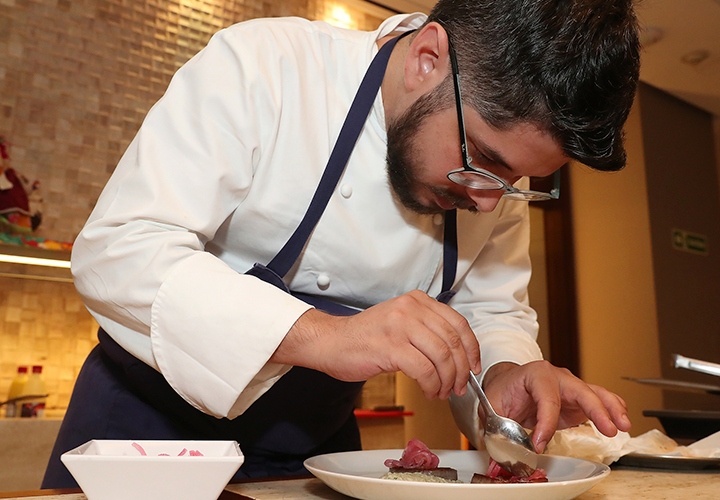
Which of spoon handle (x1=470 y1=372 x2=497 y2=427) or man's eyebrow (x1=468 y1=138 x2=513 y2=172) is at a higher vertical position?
man's eyebrow (x1=468 y1=138 x2=513 y2=172)

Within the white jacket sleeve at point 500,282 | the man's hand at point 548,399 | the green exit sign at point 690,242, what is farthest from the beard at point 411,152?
the green exit sign at point 690,242

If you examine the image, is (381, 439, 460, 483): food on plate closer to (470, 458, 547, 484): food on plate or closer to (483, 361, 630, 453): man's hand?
(470, 458, 547, 484): food on plate

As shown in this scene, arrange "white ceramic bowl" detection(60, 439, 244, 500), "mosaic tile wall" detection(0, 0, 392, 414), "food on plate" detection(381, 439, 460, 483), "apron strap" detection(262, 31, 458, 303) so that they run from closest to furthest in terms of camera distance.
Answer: "white ceramic bowl" detection(60, 439, 244, 500), "food on plate" detection(381, 439, 460, 483), "apron strap" detection(262, 31, 458, 303), "mosaic tile wall" detection(0, 0, 392, 414)

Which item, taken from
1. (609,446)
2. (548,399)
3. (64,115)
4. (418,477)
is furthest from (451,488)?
(64,115)

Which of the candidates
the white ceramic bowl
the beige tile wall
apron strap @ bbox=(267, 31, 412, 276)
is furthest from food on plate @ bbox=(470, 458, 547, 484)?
the beige tile wall

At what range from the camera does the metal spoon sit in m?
0.88

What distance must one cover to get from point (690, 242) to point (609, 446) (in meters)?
4.06

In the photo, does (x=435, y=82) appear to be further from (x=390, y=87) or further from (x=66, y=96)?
(x=66, y=96)

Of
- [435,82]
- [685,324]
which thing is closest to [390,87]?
[435,82]

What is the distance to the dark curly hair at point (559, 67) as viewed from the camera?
90 cm

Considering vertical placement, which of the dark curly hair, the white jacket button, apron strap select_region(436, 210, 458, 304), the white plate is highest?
the dark curly hair

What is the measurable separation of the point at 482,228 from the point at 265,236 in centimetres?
50

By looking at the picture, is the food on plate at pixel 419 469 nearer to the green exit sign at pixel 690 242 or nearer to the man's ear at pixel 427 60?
the man's ear at pixel 427 60

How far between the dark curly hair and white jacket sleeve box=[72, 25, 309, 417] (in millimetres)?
350
